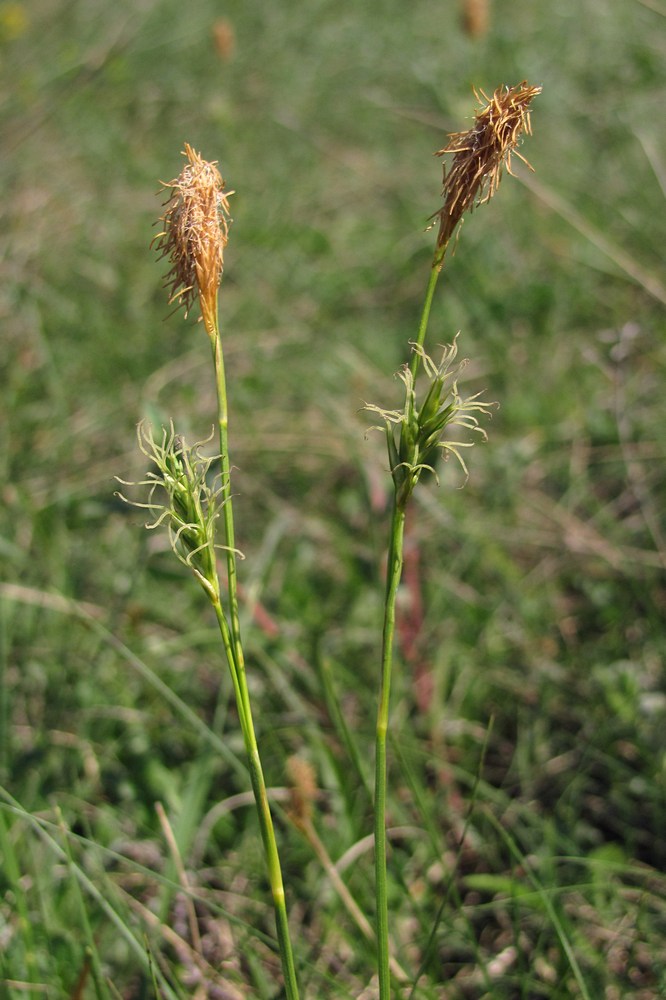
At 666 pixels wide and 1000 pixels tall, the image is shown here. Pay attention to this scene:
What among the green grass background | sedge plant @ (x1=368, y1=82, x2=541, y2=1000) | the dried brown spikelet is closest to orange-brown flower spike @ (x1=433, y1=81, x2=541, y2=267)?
sedge plant @ (x1=368, y1=82, x2=541, y2=1000)

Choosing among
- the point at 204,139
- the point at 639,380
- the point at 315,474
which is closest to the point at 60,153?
the point at 204,139

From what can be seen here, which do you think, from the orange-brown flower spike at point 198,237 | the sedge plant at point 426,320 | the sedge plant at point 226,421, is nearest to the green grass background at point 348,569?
the sedge plant at point 226,421

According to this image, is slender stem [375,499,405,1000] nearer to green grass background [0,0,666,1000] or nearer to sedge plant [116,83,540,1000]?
sedge plant [116,83,540,1000]

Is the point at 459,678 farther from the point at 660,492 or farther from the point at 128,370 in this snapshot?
the point at 128,370

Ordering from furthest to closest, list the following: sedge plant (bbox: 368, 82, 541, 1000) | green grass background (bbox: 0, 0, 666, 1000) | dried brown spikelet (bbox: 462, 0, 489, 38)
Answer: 1. dried brown spikelet (bbox: 462, 0, 489, 38)
2. green grass background (bbox: 0, 0, 666, 1000)
3. sedge plant (bbox: 368, 82, 541, 1000)

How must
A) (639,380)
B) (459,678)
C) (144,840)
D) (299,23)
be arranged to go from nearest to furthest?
1. (144,840)
2. (459,678)
3. (639,380)
4. (299,23)

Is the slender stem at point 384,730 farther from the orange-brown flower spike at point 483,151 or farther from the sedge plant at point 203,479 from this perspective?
the orange-brown flower spike at point 483,151
